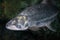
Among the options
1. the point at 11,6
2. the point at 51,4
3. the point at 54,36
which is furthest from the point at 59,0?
the point at 11,6

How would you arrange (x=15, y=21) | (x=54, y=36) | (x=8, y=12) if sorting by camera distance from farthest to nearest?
(x=8, y=12)
(x=54, y=36)
(x=15, y=21)

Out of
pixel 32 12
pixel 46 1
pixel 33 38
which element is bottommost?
pixel 33 38

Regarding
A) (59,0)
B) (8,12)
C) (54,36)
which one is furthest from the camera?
(8,12)

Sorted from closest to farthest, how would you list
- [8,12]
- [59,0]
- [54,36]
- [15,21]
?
[15,21] → [54,36] → [59,0] → [8,12]

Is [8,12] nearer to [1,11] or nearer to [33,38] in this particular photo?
→ [1,11]

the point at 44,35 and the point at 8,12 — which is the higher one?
the point at 8,12

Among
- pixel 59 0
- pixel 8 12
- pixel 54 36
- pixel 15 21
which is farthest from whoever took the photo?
pixel 8 12

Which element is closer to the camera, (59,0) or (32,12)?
(32,12)

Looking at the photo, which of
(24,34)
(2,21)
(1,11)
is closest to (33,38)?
(24,34)

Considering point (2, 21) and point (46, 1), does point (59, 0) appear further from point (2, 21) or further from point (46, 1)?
point (2, 21)
